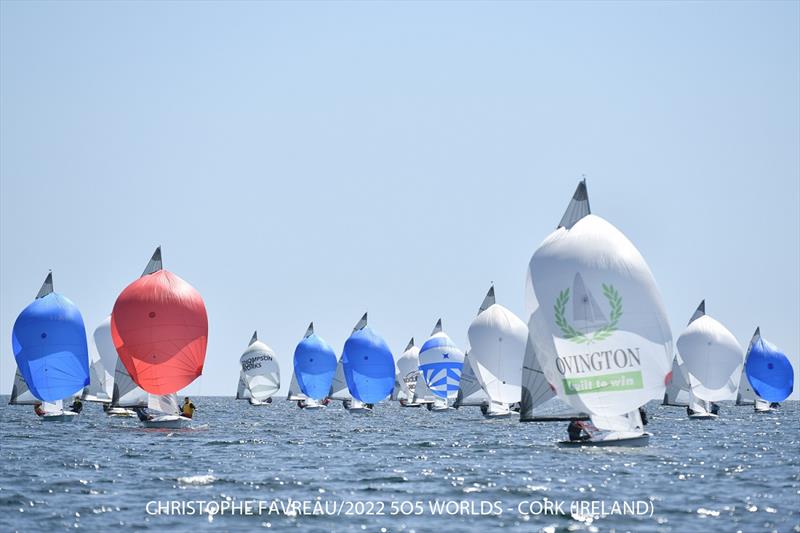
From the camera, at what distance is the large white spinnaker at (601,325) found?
36.1 meters

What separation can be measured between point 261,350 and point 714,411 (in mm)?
46921

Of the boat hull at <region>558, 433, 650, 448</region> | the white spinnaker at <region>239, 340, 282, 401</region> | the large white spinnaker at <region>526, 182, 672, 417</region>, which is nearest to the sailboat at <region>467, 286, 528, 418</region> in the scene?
the boat hull at <region>558, 433, 650, 448</region>

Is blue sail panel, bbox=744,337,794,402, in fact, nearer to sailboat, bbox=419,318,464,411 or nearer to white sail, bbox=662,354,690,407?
white sail, bbox=662,354,690,407

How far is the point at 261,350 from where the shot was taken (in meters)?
110

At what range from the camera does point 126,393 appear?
176 feet

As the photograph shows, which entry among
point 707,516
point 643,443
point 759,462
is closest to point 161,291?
point 643,443

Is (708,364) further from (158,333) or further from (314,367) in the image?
(158,333)

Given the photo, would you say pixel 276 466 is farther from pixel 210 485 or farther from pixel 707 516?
pixel 707 516

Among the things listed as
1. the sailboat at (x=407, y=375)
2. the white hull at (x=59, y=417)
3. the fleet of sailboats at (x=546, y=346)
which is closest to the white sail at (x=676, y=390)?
the fleet of sailboats at (x=546, y=346)

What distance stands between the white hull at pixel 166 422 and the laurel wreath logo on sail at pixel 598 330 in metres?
22.2

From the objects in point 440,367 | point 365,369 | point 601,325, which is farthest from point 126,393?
point 440,367

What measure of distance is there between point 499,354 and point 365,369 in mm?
27305

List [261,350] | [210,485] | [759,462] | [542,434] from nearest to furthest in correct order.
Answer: [210,485], [759,462], [542,434], [261,350]

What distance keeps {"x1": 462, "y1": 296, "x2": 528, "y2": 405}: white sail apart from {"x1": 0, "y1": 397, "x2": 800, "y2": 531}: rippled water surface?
14.5 m
